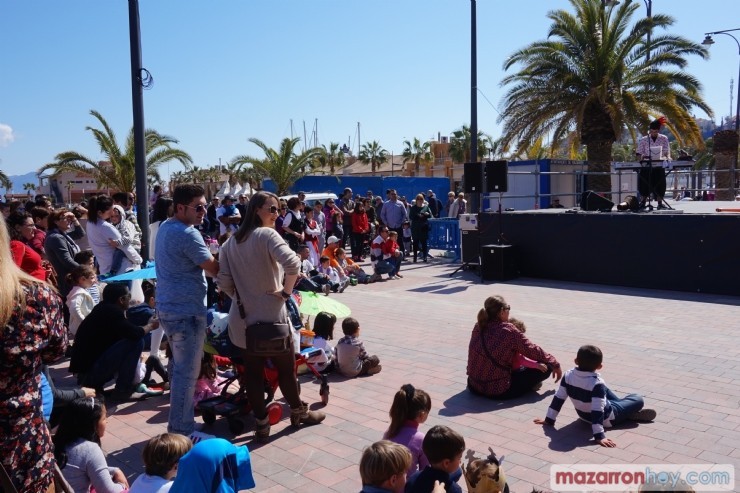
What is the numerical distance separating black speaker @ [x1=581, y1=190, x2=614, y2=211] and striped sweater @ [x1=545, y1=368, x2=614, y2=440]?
936cm

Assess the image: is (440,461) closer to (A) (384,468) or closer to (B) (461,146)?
(A) (384,468)

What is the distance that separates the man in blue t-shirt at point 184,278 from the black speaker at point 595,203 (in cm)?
1091

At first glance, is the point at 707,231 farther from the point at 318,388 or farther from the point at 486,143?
the point at 486,143

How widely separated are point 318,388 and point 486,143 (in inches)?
2347

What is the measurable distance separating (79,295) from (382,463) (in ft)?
15.8

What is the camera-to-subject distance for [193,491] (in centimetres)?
308

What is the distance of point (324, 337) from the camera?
7.12 metres

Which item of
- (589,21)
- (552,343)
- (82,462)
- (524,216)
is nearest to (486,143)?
(589,21)

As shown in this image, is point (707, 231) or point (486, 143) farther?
point (486, 143)

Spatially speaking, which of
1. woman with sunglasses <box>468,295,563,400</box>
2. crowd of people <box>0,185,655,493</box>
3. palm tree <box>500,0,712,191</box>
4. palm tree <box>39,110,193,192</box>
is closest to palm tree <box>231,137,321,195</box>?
Answer: palm tree <box>39,110,193,192</box>

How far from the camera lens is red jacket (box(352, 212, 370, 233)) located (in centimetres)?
1677

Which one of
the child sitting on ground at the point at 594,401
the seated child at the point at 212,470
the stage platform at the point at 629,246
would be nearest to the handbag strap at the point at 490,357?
the child sitting on ground at the point at 594,401

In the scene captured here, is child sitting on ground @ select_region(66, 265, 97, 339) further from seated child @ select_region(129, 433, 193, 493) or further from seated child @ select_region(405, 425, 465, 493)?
seated child @ select_region(405, 425, 465, 493)

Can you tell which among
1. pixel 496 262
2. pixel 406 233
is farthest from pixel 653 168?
pixel 406 233
